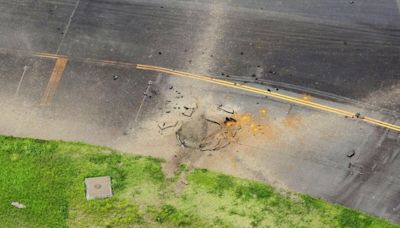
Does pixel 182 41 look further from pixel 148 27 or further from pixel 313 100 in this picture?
pixel 313 100

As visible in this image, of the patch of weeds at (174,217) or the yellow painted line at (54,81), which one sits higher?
the yellow painted line at (54,81)

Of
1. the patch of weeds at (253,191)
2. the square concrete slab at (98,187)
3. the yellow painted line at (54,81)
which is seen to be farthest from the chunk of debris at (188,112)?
the yellow painted line at (54,81)

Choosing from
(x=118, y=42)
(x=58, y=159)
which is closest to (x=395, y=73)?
(x=118, y=42)

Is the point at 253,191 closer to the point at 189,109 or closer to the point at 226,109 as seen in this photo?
the point at 226,109

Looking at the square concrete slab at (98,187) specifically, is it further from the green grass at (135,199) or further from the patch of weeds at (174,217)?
the patch of weeds at (174,217)

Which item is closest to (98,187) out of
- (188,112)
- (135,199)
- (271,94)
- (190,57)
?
(135,199)

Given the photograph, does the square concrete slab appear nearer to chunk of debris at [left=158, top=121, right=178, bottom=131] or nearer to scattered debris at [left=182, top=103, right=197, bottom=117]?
chunk of debris at [left=158, top=121, right=178, bottom=131]

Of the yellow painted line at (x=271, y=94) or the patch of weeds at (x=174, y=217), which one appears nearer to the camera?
the patch of weeds at (x=174, y=217)
